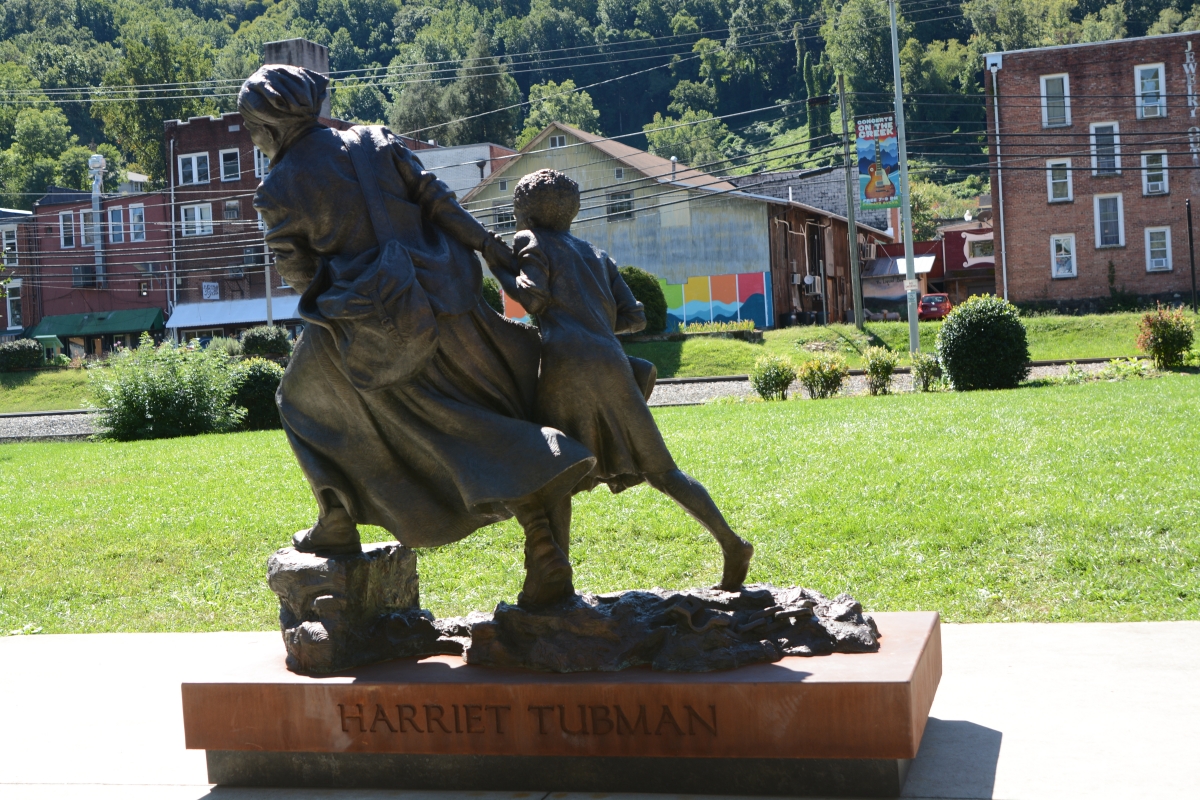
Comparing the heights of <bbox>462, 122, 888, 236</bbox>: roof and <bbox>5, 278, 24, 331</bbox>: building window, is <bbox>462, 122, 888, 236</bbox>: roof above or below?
above

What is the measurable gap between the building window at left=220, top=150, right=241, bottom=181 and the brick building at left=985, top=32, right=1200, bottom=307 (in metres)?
32.7

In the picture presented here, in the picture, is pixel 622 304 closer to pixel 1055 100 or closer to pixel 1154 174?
pixel 1055 100

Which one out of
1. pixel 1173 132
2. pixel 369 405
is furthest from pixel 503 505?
pixel 1173 132

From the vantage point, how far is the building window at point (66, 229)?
57.4m

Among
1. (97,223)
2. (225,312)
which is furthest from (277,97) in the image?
(97,223)

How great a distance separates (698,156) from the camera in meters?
91.3

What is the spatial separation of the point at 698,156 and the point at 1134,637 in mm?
87540

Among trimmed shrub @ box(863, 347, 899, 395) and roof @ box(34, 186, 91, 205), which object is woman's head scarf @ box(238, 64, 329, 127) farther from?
roof @ box(34, 186, 91, 205)

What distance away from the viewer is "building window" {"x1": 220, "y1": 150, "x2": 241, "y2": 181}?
177 ft

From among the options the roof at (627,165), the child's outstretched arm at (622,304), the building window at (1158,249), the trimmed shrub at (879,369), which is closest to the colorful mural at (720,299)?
the roof at (627,165)

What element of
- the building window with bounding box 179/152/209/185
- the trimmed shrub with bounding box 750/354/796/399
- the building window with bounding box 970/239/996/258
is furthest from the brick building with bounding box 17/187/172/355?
the trimmed shrub with bounding box 750/354/796/399

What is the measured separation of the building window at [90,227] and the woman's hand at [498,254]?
5599cm

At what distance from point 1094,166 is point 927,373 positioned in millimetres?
24924

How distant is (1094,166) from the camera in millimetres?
41719
